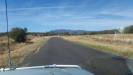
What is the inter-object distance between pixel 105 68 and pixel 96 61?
0.27 meters

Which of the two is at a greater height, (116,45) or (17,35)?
(17,35)

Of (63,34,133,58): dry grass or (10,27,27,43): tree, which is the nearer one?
(63,34,133,58): dry grass

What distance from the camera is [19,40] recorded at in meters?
95.9

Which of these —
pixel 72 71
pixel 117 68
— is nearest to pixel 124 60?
pixel 117 68

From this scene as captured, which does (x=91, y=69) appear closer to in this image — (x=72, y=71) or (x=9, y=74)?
(x=72, y=71)

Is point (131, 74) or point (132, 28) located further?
point (132, 28)

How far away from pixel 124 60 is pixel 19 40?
92538 mm

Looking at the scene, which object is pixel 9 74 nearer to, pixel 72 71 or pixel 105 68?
pixel 72 71

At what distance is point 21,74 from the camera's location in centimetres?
317

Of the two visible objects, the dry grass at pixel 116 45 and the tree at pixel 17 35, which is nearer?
the dry grass at pixel 116 45

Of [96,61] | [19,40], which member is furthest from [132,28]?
[96,61]

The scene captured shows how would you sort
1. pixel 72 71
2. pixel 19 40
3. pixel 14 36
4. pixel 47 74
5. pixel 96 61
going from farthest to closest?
pixel 19 40 → pixel 14 36 → pixel 96 61 → pixel 72 71 → pixel 47 74

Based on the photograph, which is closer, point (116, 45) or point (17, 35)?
point (116, 45)

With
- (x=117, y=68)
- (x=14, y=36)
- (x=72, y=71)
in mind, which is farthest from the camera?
(x=14, y=36)
